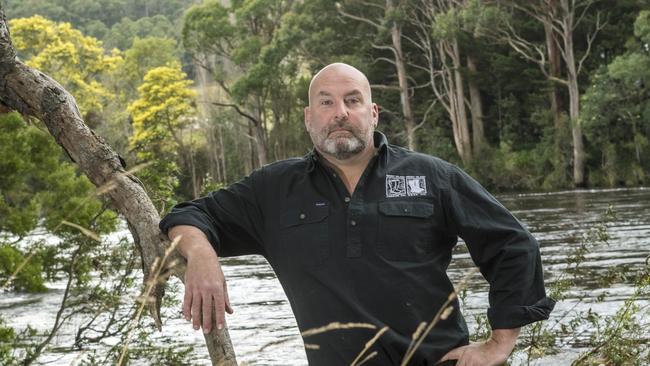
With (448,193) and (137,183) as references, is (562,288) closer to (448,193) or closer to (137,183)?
(448,193)

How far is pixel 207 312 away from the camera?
3.02 meters

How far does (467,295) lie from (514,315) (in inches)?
327

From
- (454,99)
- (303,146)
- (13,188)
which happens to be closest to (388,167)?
(13,188)

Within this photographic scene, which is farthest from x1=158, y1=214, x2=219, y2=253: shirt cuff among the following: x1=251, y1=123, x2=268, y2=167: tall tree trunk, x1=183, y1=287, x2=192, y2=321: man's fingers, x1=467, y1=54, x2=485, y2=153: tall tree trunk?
x1=251, y1=123, x2=268, y2=167: tall tree trunk

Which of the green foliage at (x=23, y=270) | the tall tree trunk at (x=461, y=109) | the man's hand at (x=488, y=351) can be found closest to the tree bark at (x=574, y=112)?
the tall tree trunk at (x=461, y=109)

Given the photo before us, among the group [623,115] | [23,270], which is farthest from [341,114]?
[623,115]

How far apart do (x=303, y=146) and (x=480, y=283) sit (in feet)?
113

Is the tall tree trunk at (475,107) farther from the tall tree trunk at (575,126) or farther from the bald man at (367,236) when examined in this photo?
the bald man at (367,236)

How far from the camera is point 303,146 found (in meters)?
46.8

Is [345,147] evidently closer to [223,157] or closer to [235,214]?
[235,214]

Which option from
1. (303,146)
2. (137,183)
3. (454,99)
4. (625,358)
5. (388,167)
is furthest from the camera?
(303,146)

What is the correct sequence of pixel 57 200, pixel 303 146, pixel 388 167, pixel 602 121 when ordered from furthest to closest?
pixel 303 146
pixel 602 121
pixel 57 200
pixel 388 167

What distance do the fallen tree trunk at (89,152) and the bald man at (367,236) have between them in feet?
0.24

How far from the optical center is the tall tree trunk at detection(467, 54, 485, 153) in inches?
1483
